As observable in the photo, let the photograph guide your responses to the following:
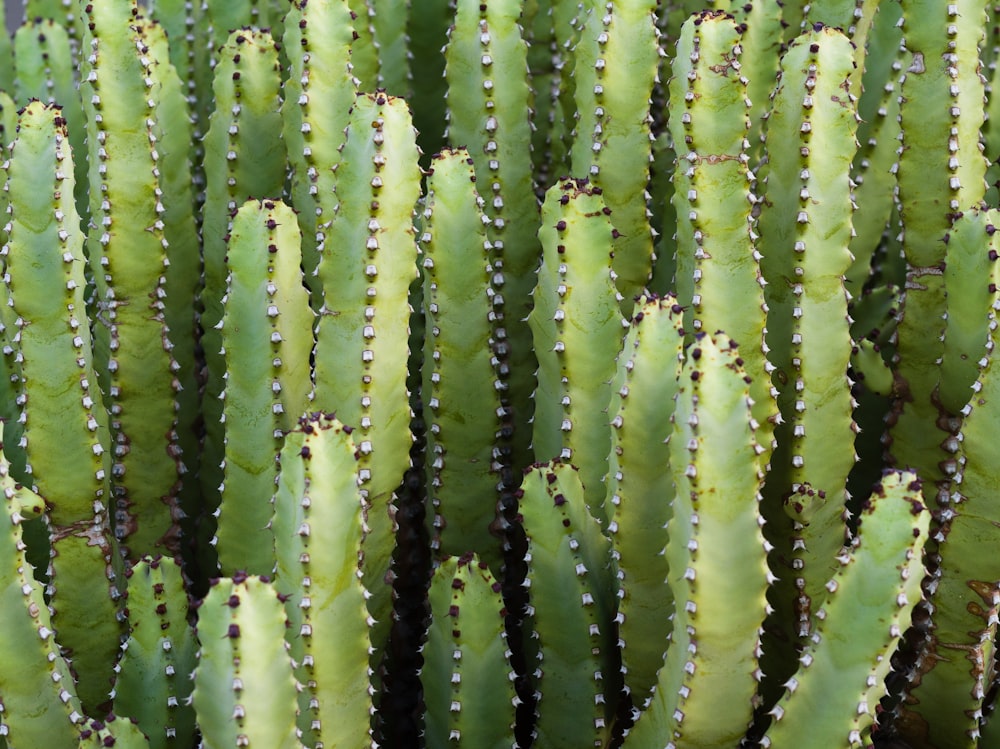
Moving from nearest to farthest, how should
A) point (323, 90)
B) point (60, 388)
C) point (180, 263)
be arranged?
1. point (60, 388)
2. point (323, 90)
3. point (180, 263)

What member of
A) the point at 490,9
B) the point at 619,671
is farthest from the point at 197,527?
the point at 490,9

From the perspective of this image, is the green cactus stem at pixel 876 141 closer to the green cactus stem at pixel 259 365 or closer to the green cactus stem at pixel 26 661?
the green cactus stem at pixel 259 365

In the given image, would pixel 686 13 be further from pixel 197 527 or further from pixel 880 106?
pixel 197 527

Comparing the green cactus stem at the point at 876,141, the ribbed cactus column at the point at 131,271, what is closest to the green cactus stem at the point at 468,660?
the ribbed cactus column at the point at 131,271

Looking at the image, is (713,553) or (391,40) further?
(391,40)

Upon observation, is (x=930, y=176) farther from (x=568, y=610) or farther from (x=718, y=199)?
(x=568, y=610)

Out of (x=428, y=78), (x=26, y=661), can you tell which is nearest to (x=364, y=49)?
(x=428, y=78)
